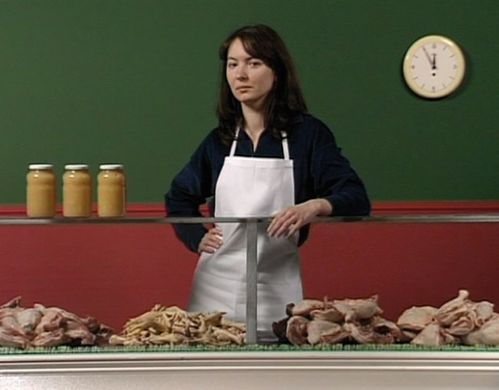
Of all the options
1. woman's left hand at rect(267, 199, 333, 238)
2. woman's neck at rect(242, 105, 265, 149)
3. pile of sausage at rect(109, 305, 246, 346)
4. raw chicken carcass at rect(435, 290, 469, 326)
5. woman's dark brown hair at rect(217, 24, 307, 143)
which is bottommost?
pile of sausage at rect(109, 305, 246, 346)

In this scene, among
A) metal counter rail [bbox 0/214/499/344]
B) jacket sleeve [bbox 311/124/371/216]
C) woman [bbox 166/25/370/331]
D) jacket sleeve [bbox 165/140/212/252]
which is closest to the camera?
metal counter rail [bbox 0/214/499/344]

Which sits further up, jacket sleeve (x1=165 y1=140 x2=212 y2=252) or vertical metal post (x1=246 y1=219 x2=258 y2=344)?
jacket sleeve (x1=165 y1=140 x2=212 y2=252)

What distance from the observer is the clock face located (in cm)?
363

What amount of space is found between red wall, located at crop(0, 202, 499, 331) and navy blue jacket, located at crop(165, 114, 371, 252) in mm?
1291

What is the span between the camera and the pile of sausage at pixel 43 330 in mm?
1766

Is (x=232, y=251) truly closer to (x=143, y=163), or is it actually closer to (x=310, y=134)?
(x=310, y=134)

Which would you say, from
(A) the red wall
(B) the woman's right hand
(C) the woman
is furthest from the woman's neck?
(A) the red wall

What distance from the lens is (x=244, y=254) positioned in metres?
1.98

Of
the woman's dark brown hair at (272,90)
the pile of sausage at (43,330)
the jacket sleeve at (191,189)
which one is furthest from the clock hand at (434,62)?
the pile of sausage at (43,330)

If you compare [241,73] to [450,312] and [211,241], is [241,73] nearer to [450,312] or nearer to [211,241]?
[211,241]

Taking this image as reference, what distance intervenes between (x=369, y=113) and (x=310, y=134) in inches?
56.2

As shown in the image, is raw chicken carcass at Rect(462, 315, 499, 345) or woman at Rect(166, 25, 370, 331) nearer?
raw chicken carcass at Rect(462, 315, 499, 345)

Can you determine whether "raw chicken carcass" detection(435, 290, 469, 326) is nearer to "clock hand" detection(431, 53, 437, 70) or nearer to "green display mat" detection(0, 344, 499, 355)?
"green display mat" detection(0, 344, 499, 355)

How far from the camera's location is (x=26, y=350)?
176cm
